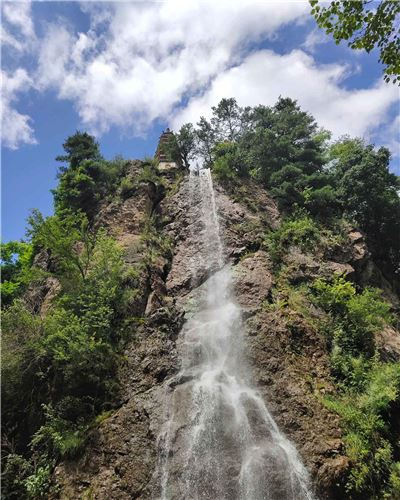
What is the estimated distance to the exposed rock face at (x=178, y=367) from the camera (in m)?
10.8

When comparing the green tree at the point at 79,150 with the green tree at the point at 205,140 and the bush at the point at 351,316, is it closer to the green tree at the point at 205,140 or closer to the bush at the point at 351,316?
the green tree at the point at 205,140

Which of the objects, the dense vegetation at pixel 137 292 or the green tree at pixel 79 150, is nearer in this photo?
the dense vegetation at pixel 137 292

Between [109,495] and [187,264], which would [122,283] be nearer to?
[187,264]

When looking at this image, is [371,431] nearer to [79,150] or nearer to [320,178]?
[320,178]

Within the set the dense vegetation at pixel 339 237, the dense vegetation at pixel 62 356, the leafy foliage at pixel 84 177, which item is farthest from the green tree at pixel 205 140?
the dense vegetation at pixel 62 356

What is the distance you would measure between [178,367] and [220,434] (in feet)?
10.5

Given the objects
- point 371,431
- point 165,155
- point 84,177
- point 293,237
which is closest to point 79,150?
point 84,177

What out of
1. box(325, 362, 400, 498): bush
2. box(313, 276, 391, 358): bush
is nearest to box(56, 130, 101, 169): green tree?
box(313, 276, 391, 358): bush

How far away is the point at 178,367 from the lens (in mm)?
13844

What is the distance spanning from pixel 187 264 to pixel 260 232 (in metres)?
4.87

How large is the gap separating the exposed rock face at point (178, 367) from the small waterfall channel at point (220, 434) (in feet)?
1.06

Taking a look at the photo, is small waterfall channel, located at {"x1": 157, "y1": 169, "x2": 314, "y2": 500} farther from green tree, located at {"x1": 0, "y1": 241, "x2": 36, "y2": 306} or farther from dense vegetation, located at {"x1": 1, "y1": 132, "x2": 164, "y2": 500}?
green tree, located at {"x1": 0, "y1": 241, "x2": 36, "y2": 306}

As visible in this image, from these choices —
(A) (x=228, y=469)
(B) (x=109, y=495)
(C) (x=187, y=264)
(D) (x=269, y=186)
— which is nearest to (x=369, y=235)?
(D) (x=269, y=186)

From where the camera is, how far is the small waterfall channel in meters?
10.0
